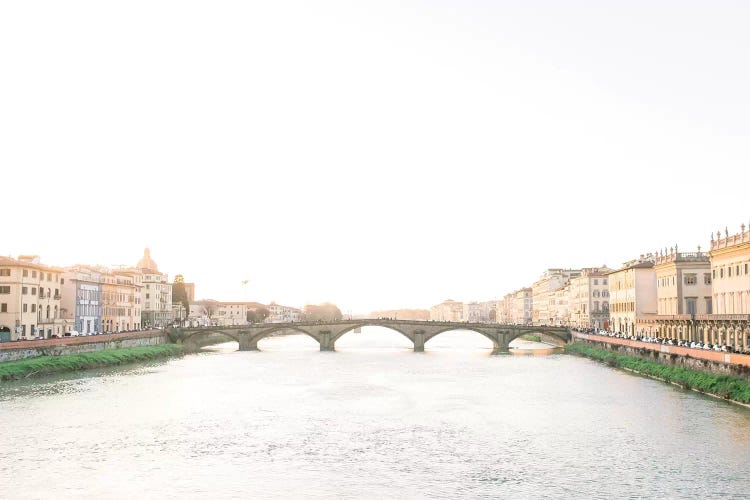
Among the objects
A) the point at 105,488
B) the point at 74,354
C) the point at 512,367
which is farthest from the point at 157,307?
the point at 105,488

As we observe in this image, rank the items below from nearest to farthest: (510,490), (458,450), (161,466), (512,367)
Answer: (510,490) → (161,466) → (458,450) → (512,367)

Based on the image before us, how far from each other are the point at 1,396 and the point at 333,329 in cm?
6976

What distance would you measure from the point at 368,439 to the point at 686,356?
110 ft

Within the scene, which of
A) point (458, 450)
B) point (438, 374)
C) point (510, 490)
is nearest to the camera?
point (510, 490)

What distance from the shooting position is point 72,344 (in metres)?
82.4

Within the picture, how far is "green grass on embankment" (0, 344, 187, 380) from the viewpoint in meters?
66.8

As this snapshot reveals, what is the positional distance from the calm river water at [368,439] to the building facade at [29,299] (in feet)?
57.7

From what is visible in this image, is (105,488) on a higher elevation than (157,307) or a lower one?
lower

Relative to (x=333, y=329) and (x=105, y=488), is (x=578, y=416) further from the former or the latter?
(x=333, y=329)

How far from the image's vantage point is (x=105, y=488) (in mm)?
31766

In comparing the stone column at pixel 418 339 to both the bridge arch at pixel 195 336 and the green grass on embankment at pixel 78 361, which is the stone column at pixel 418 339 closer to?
the bridge arch at pixel 195 336

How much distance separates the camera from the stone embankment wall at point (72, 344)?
231 feet

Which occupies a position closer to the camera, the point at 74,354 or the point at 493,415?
the point at 493,415

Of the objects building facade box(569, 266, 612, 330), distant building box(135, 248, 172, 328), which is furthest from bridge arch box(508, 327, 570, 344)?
distant building box(135, 248, 172, 328)
